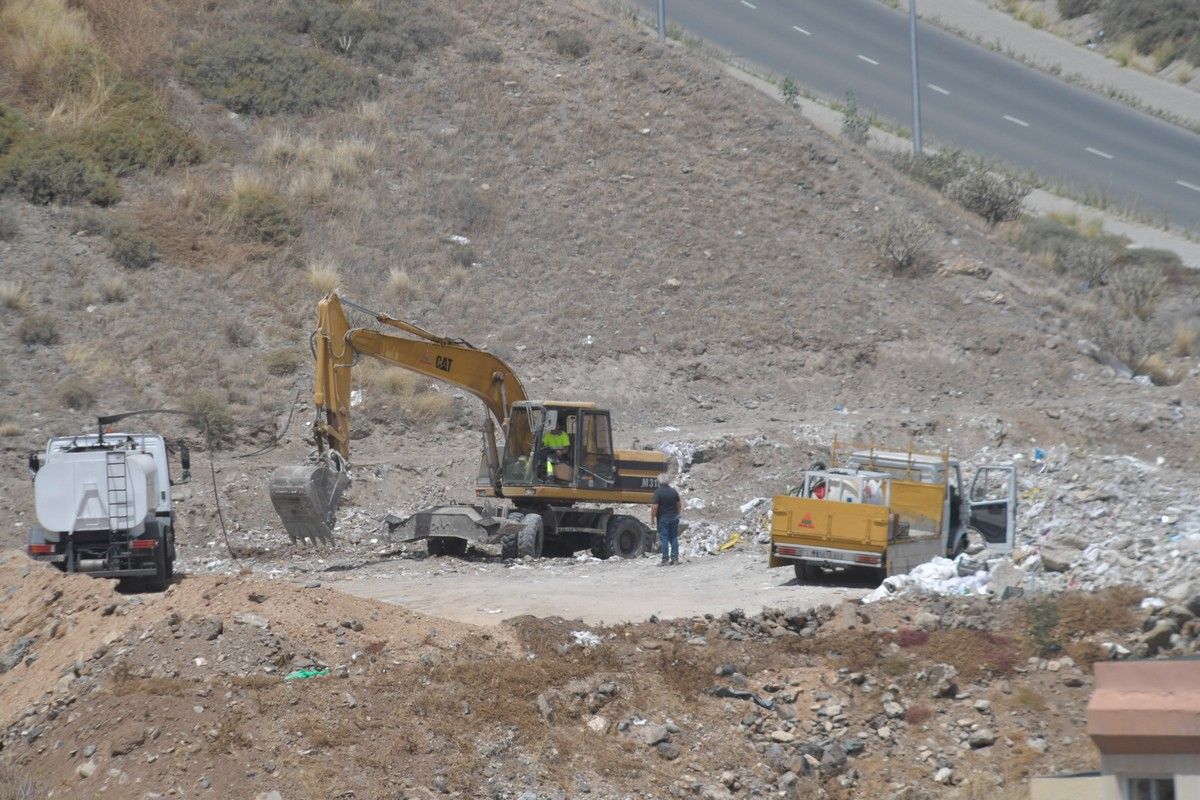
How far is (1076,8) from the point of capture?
52.7 metres

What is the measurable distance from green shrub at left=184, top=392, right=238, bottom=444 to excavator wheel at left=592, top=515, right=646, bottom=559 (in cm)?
864

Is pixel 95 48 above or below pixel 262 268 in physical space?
above

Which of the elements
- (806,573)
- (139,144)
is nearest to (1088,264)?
(806,573)

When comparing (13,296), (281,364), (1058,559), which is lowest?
(281,364)

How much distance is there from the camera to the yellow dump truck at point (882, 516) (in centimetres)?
1728

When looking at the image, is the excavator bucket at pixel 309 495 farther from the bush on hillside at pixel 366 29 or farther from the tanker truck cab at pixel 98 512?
the bush on hillside at pixel 366 29

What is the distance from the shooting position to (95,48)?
3750 cm

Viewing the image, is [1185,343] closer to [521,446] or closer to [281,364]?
[521,446]

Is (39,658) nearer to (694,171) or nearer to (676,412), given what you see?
(676,412)

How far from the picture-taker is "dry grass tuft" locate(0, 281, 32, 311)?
29328mm

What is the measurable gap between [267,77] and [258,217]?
7243 millimetres

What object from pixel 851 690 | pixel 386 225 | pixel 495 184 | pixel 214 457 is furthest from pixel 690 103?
pixel 851 690

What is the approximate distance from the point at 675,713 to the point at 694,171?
2656 cm

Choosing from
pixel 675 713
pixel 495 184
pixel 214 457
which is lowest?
pixel 214 457
